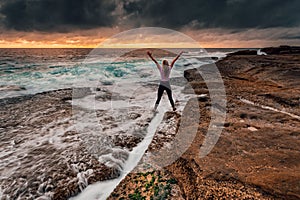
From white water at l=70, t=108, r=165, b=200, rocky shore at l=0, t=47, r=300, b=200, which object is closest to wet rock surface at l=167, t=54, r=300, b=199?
rocky shore at l=0, t=47, r=300, b=200

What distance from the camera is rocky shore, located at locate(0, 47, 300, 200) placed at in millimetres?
2939

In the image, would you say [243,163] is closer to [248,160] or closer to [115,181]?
[248,160]

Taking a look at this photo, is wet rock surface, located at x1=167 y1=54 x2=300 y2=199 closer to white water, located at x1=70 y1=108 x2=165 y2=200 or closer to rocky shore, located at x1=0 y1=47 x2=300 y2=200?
rocky shore, located at x1=0 y1=47 x2=300 y2=200

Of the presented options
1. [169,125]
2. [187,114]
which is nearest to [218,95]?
[187,114]

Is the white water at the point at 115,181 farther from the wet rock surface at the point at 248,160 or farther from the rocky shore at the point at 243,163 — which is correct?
the wet rock surface at the point at 248,160

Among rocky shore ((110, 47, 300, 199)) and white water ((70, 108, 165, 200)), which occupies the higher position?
rocky shore ((110, 47, 300, 199))

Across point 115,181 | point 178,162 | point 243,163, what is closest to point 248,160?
point 243,163

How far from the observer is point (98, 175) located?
3516 mm

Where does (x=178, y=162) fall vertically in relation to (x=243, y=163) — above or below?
below

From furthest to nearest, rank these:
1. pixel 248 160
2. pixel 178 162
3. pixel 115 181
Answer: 1. pixel 178 162
2. pixel 248 160
3. pixel 115 181

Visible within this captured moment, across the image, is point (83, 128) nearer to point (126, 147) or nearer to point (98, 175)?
point (126, 147)

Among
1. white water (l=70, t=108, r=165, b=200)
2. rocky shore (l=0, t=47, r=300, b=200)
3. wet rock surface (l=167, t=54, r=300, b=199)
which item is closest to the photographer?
wet rock surface (l=167, t=54, r=300, b=199)

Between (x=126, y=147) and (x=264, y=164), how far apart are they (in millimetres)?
2906

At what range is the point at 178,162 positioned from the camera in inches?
149
